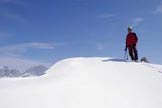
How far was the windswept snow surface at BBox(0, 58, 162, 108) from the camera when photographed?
865 cm

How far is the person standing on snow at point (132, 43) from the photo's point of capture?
19.0 m

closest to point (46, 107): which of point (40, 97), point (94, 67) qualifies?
point (40, 97)

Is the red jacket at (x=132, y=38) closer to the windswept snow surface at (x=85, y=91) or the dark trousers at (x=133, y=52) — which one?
the dark trousers at (x=133, y=52)

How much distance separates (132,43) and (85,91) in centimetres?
1014

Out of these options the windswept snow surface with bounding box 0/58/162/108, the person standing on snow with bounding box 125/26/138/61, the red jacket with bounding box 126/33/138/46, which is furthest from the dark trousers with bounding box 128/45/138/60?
the windswept snow surface with bounding box 0/58/162/108

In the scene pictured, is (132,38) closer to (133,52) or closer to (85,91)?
(133,52)

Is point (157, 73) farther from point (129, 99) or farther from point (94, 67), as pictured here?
point (129, 99)

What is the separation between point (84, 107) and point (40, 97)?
4.47 ft

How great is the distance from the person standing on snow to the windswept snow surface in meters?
5.87

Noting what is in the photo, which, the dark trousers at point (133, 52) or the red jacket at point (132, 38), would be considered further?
the dark trousers at point (133, 52)

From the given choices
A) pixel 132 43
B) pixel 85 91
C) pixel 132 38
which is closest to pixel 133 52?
pixel 132 43

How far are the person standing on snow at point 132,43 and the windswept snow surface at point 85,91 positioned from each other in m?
5.87

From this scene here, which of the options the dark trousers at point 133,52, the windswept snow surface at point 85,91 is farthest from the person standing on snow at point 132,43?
the windswept snow surface at point 85,91

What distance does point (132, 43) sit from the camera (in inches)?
758
